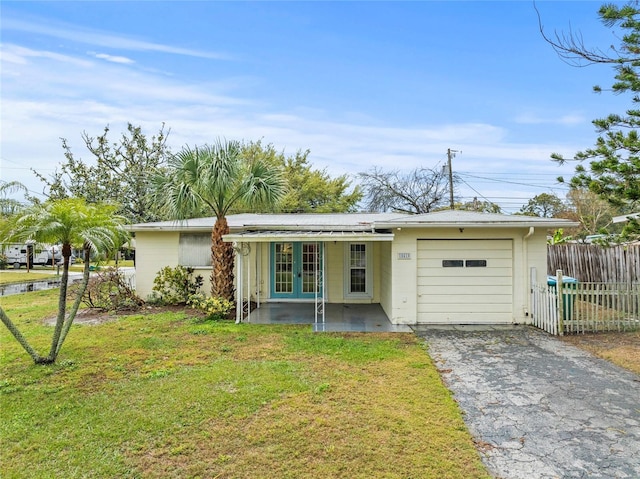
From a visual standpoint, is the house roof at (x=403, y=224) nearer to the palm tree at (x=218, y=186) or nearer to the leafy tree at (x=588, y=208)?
the palm tree at (x=218, y=186)

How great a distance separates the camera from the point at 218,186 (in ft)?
30.0

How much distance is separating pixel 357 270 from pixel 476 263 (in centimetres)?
406

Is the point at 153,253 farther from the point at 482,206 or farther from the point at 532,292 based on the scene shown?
the point at 482,206

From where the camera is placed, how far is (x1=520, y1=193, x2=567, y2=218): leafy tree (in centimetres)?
3638

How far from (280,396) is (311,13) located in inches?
431

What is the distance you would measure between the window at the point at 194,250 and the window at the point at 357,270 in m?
4.65

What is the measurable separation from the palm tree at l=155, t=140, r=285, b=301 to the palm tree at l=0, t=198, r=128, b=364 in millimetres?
3218

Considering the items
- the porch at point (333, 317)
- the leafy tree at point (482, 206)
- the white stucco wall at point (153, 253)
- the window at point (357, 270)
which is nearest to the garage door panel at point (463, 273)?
the porch at point (333, 317)

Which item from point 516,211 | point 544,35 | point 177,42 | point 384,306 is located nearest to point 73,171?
point 177,42

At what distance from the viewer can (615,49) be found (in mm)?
5527

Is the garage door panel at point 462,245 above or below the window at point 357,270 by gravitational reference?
above

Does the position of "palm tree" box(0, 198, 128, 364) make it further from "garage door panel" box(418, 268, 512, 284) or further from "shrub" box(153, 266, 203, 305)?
"garage door panel" box(418, 268, 512, 284)

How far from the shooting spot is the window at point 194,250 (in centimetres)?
1189

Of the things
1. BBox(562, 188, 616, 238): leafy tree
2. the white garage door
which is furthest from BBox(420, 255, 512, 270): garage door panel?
BBox(562, 188, 616, 238): leafy tree
